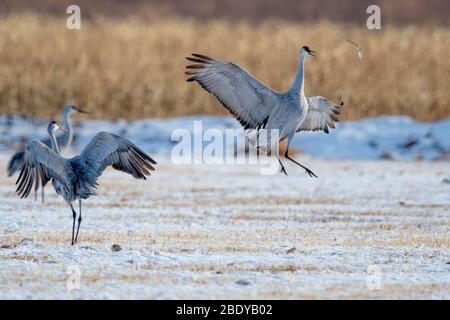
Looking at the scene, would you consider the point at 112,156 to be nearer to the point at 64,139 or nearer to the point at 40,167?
the point at 40,167

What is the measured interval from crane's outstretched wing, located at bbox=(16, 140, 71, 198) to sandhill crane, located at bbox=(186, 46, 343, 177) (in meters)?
2.31

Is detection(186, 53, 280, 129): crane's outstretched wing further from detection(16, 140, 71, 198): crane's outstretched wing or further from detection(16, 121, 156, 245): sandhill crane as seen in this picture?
detection(16, 140, 71, 198): crane's outstretched wing

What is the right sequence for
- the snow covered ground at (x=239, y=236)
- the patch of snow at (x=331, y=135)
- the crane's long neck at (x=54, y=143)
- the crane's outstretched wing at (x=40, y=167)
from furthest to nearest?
the patch of snow at (x=331, y=135) < the crane's long neck at (x=54, y=143) < the crane's outstretched wing at (x=40, y=167) < the snow covered ground at (x=239, y=236)

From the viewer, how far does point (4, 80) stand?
2423 cm

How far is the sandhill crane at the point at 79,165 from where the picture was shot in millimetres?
9664

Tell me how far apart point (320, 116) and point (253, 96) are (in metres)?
1.55

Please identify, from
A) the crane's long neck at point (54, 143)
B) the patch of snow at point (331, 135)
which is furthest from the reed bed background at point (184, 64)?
the crane's long neck at point (54, 143)

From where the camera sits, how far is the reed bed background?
24.0m

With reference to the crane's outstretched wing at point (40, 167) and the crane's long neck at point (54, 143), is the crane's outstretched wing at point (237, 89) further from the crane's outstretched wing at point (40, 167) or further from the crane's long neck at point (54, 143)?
the crane's outstretched wing at point (40, 167)

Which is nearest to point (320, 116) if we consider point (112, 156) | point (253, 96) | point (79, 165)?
point (253, 96)

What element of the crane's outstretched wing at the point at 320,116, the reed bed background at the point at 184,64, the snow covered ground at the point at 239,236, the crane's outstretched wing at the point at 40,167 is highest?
the reed bed background at the point at 184,64

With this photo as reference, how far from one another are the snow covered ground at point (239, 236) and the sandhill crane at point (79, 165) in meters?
0.47

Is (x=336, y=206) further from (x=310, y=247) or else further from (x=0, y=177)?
(x=0, y=177)

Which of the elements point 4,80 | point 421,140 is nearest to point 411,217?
point 421,140
